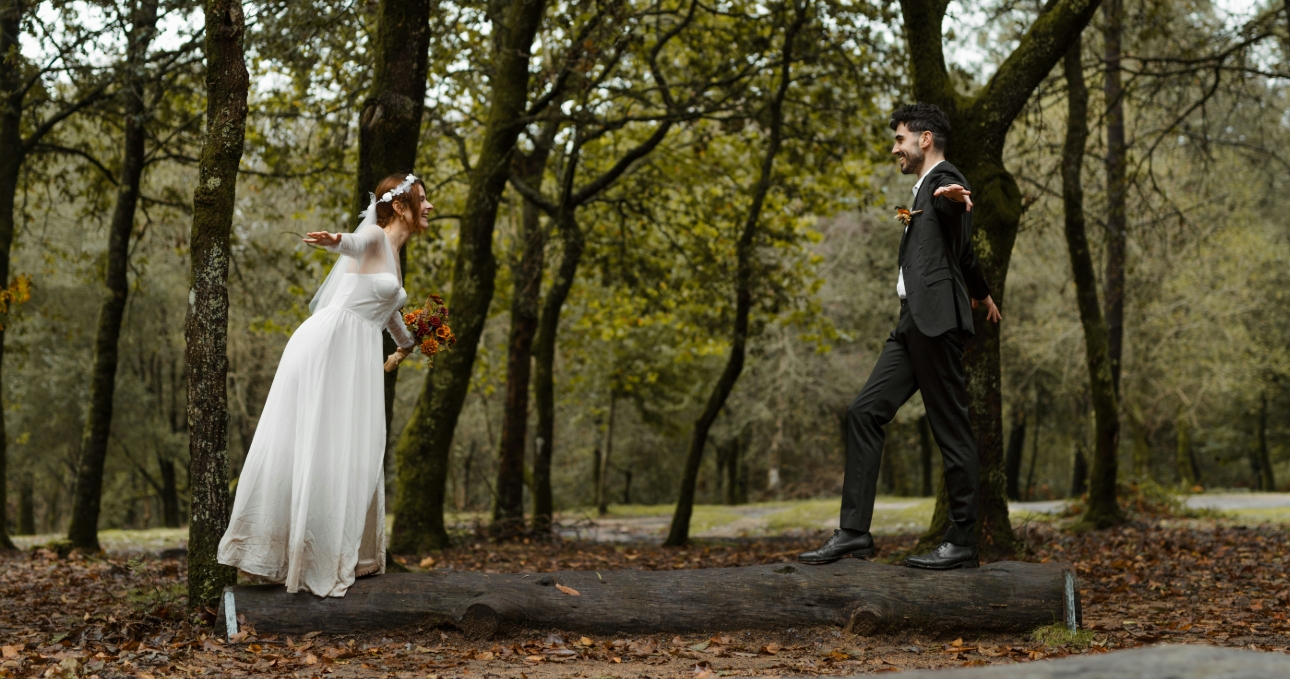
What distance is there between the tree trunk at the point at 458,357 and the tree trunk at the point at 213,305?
4.32 metres

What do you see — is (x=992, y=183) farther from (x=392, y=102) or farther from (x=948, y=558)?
(x=392, y=102)

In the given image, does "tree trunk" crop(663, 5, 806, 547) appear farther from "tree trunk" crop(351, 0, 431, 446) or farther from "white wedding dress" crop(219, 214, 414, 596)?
"white wedding dress" crop(219, 214, 414, 596)

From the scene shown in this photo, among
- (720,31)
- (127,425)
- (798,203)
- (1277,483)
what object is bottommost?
(1277,483)

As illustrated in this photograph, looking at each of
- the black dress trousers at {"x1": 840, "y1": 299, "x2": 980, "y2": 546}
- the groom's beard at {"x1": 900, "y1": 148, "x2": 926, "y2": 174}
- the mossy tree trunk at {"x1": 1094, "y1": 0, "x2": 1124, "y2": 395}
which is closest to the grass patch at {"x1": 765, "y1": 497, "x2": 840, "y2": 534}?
the mossy tree trunk at {"x1": 1094, "y1": 0, "x2": 1124, "y2": 395}

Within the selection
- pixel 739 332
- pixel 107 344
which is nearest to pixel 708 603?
pixel 739 332

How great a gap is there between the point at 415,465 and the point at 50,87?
7439mm

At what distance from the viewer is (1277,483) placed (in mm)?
41625

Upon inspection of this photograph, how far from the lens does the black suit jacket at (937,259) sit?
5.53 meters

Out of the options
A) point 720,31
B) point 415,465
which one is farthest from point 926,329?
point 720,31

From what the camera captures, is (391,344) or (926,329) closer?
(926,329)

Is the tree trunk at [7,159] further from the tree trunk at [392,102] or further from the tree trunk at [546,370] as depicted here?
the tree trunk at [546,370]

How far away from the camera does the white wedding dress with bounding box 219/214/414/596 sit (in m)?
5.73

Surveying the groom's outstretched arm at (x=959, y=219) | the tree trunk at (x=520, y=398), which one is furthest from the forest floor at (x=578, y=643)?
the tree trunk at (x=520, y=398)

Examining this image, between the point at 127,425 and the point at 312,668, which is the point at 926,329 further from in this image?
the point at 127,425
